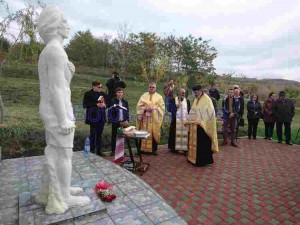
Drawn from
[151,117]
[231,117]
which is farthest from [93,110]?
[231,117]

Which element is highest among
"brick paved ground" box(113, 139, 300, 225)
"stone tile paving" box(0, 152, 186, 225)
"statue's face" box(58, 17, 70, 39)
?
"statue's face" box(58, 17, 70, 39)

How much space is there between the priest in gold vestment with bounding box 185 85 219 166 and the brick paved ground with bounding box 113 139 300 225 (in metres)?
0.25

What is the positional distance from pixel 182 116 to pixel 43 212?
4.82 metres

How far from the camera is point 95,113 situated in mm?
6594

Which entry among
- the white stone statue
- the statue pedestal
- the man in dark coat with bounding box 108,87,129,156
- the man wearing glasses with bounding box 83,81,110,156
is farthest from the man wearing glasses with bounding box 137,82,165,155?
the white stone statue

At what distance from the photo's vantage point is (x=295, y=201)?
14.8 ft

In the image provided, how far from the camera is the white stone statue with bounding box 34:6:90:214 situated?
314cm

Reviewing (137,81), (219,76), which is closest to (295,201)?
(137,81)

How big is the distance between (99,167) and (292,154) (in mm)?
5819

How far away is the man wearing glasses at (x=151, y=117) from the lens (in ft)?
23.6

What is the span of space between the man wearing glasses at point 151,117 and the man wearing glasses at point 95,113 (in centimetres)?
111

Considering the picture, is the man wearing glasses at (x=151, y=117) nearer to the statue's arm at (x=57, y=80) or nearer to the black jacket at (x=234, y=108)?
the black jacket at (x=234, y=108)

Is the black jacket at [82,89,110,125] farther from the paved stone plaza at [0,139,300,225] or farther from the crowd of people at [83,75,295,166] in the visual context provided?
the paved stone plaza at [0,139,300,225]

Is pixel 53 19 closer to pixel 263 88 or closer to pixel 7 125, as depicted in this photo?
pixel 7 125
